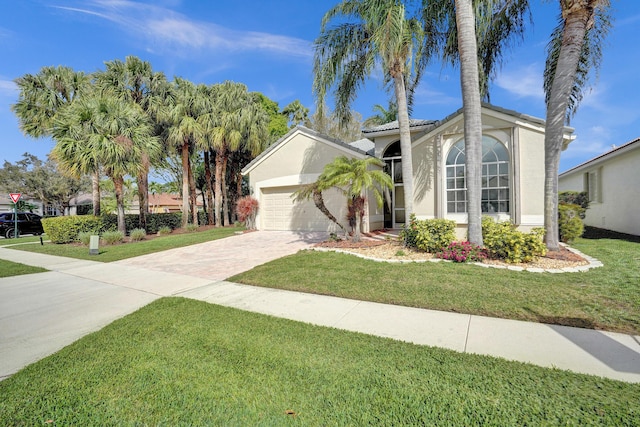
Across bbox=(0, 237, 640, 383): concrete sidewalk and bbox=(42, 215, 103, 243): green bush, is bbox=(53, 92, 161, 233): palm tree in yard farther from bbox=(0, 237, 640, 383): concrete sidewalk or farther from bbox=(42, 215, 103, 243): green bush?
bbox=(0, 237, 640, 383): concrete sidewalk

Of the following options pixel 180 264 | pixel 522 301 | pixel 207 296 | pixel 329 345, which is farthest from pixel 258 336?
pixel 180 264

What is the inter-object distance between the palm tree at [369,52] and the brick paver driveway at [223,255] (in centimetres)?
496

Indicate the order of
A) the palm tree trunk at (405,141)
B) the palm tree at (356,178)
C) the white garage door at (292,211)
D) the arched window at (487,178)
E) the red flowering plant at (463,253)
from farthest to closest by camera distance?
the white garage door at (292,211), the arched window at (487,178), the palm tree trunk at (405,141), the palm tree at (356,178), the red flowering plant at (463,253)

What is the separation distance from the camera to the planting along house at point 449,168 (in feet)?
31.5

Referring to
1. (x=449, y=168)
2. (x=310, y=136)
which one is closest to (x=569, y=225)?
(x=449, y=168)

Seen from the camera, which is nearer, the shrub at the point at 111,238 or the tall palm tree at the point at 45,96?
the shrub at the point at 111,238

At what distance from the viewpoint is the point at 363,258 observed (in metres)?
8.12

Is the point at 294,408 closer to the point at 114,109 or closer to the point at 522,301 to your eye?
the point at 522,301

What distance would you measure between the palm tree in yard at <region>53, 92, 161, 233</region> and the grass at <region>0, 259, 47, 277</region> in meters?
5.62

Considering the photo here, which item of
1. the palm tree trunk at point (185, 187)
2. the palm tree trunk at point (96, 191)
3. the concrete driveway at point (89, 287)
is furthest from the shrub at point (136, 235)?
the palm tree trunk at point (185, 187)

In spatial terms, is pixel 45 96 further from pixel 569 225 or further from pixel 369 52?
pixel 569 225

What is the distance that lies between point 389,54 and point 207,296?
8.34 metres

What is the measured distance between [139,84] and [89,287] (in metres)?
16.4

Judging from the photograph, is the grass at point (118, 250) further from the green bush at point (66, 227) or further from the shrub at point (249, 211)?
the shrub at point (249, 211)
